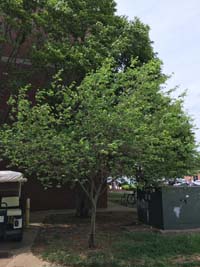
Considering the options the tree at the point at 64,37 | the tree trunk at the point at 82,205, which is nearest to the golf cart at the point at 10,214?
the tree at the point at 64,37

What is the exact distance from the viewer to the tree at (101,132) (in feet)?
32.1

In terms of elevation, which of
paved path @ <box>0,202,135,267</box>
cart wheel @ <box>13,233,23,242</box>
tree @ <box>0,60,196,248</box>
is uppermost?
tree @ <box>0,60,196,248</box>

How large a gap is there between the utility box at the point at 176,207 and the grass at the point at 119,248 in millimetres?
700

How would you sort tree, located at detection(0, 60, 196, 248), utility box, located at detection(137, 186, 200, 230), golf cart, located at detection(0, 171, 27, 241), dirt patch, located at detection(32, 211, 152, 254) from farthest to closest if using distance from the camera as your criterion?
utility box, located at detection(137, 186, 200, 230)
golf cart, located at detection(0, 171, 27, 241)
dirt patch, located at detection(32, 211, 152, 254)
tree, located at detection(0, 60, 196, 248)

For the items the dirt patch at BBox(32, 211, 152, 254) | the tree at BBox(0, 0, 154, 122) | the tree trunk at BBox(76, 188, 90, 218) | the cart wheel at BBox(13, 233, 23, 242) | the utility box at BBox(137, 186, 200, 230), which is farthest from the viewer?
the tree trunk at BBox(76, 188, 90, 218)

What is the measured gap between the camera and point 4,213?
39.2 ft

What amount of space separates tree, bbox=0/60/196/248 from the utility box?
10.6 ft

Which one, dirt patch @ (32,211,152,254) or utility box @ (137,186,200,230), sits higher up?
utility box @ (137,186,200,230)

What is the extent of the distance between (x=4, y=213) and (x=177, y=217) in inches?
225

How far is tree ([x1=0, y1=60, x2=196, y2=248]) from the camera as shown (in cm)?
980

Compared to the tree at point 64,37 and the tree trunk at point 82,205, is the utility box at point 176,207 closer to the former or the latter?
the tree at point 64,37

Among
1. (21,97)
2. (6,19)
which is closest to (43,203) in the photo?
(6,19)

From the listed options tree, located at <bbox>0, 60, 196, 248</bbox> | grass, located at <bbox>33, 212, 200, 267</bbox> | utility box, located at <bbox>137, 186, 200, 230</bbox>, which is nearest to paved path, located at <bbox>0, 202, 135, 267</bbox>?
grass, located at <bbox>33, 212, 200, 267</bbox>

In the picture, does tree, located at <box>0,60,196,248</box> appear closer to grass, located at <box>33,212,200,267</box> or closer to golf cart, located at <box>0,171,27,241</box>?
grass, located at <box>33,212,200,267</box>
